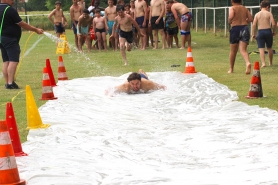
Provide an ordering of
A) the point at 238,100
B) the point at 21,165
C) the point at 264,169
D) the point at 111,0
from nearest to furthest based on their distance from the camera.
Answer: the point at 264,169 → the point at 21,165 → the point at 238,100 → the point at 111,0

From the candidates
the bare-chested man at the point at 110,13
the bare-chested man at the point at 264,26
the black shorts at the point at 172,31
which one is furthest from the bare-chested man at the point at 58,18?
the bare-chested man at the point at 264,26

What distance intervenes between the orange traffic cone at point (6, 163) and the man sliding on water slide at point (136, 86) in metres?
6.27

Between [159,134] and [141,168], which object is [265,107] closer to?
[159,134]

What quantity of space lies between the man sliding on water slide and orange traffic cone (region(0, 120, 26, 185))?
6269 millimetres

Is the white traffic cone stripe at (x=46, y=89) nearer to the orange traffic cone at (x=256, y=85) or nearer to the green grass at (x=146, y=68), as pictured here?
the green grass at (x=146, y=68)

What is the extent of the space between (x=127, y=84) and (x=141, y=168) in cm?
579

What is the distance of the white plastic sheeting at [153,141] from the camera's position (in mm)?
5970

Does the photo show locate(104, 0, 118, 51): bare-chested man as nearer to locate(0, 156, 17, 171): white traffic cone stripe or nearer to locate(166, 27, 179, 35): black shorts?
locate(166, 27, 179, 35): black shorts

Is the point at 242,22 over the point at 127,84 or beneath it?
over

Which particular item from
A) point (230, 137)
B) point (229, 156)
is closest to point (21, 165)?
point (229, 156)

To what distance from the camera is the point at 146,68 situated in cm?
1697

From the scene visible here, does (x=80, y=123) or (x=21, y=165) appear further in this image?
(x=80, y=123)

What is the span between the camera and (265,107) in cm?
956

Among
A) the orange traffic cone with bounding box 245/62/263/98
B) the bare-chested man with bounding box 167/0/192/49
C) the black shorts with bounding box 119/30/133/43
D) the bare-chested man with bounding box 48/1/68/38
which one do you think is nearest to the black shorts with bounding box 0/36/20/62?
the orange traffic cone with bounding box 245/62/263/98
